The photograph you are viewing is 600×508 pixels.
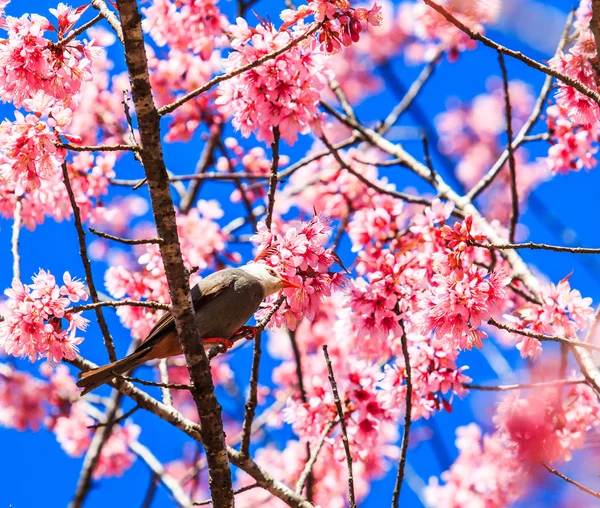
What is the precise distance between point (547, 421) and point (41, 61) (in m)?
2.88

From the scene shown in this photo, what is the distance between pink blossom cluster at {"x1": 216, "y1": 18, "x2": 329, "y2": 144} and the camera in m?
3.58

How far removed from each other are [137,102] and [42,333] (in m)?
1.17

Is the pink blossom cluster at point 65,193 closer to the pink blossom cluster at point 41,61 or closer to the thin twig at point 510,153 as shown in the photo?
the pink blossom cluster at point 41,61

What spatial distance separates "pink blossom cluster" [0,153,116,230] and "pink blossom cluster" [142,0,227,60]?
3.74 ft

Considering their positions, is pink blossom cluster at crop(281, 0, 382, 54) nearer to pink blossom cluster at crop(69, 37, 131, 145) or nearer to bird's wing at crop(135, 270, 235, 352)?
bird's wing at crop(135, 270, 235, 352)

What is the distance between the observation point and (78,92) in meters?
3.23

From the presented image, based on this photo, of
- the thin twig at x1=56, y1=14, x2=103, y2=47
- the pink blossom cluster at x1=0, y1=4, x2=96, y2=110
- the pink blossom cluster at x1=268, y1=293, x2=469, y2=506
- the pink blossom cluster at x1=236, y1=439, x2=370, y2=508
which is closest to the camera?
the thin twig at x1=56, y1=14, x2=103, y2=47

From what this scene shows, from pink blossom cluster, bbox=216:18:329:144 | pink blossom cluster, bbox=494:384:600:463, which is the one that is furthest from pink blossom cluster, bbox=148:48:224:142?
pink blossom cluster, bbox=494:384:600:463

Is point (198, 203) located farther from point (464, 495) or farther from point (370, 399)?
point (464, 495)

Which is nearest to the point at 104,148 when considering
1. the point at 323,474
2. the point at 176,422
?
the point at 176,422

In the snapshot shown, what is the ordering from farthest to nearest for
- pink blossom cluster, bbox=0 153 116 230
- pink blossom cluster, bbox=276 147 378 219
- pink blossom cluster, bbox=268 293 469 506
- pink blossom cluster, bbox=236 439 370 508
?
pink blossom cluster, bbox=236 439 370 508 < pink blossom cluster, bbox=276 147 378 219 < pink blossom cluster, bbox=0 153 116 230 < pink blossom cluster, bbox=268 293 469 506

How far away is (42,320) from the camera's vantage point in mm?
3086

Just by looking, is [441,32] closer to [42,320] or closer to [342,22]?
[342,22]

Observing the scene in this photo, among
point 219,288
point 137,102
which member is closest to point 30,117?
point 137,102
